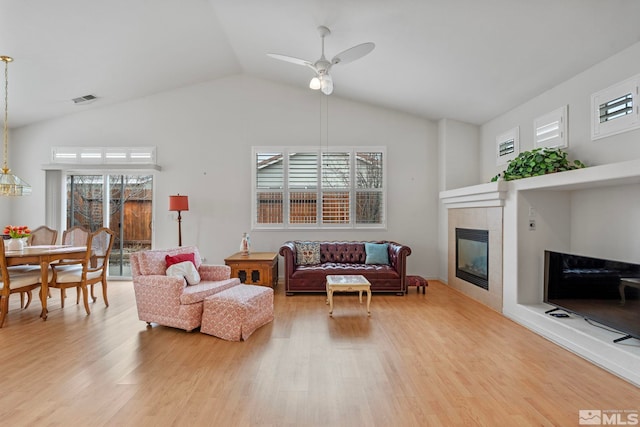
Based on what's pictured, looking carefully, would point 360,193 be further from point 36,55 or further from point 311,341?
point 36,55

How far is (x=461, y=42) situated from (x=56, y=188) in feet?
24.2

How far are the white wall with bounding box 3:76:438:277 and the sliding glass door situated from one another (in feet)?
0.94

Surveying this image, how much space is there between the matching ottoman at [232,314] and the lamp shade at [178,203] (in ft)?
8.45

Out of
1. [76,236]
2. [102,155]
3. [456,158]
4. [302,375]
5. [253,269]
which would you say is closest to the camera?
[302,375]

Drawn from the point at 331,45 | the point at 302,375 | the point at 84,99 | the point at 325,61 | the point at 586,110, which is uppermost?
the point at 331,45

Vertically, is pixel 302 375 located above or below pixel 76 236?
below

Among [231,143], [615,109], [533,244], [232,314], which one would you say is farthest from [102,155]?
[615,109]

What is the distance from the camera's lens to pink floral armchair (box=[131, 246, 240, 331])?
327cm

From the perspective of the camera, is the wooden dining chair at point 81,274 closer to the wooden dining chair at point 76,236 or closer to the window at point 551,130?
the wooden dining chair at point 76,236

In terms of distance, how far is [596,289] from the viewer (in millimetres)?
2920

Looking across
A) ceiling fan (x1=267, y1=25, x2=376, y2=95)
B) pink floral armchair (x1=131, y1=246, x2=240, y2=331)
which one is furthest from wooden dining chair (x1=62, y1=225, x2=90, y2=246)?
ceiling fan (x1=267, y1=25, x2=376, y2=95)

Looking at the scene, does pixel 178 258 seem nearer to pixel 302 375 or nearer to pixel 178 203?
pixel 178 203

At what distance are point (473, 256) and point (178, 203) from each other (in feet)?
16.6

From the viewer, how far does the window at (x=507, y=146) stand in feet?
15.4
